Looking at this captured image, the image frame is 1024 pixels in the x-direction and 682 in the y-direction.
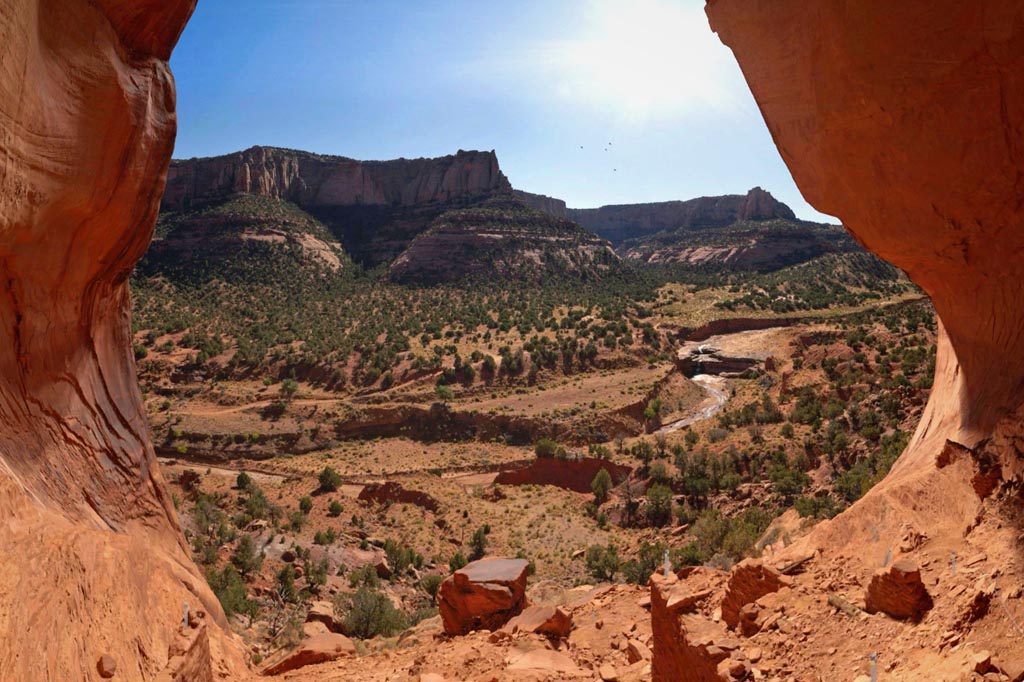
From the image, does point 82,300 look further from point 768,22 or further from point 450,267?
point 450,267

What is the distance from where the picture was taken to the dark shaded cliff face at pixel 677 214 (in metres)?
138

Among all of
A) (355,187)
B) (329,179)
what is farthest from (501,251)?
(329,179)

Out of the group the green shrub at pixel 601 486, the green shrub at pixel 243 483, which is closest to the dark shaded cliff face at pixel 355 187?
the green shrub at pixel 243 483

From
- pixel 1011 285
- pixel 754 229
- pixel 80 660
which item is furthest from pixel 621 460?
pixel 754 229

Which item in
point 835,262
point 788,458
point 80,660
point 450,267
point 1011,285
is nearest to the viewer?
point 80,660

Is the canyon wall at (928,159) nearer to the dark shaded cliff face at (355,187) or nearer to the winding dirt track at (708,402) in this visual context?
the winding dirt track at (708,402)

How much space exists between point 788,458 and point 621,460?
398 inches

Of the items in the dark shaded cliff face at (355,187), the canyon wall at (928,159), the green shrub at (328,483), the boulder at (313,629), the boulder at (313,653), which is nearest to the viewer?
the canyon wall at (928,159)

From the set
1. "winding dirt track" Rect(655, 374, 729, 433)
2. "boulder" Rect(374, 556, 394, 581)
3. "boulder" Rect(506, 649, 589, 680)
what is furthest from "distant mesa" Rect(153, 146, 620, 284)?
"boulder" Rect(506, 649, 589, 680)

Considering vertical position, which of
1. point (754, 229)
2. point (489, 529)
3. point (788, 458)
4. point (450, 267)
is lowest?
point (489, 529)

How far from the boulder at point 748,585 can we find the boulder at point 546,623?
359 cm

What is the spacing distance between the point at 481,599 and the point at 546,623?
2101 mm

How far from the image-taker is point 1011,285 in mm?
7332

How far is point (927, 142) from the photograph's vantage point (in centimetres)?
718
